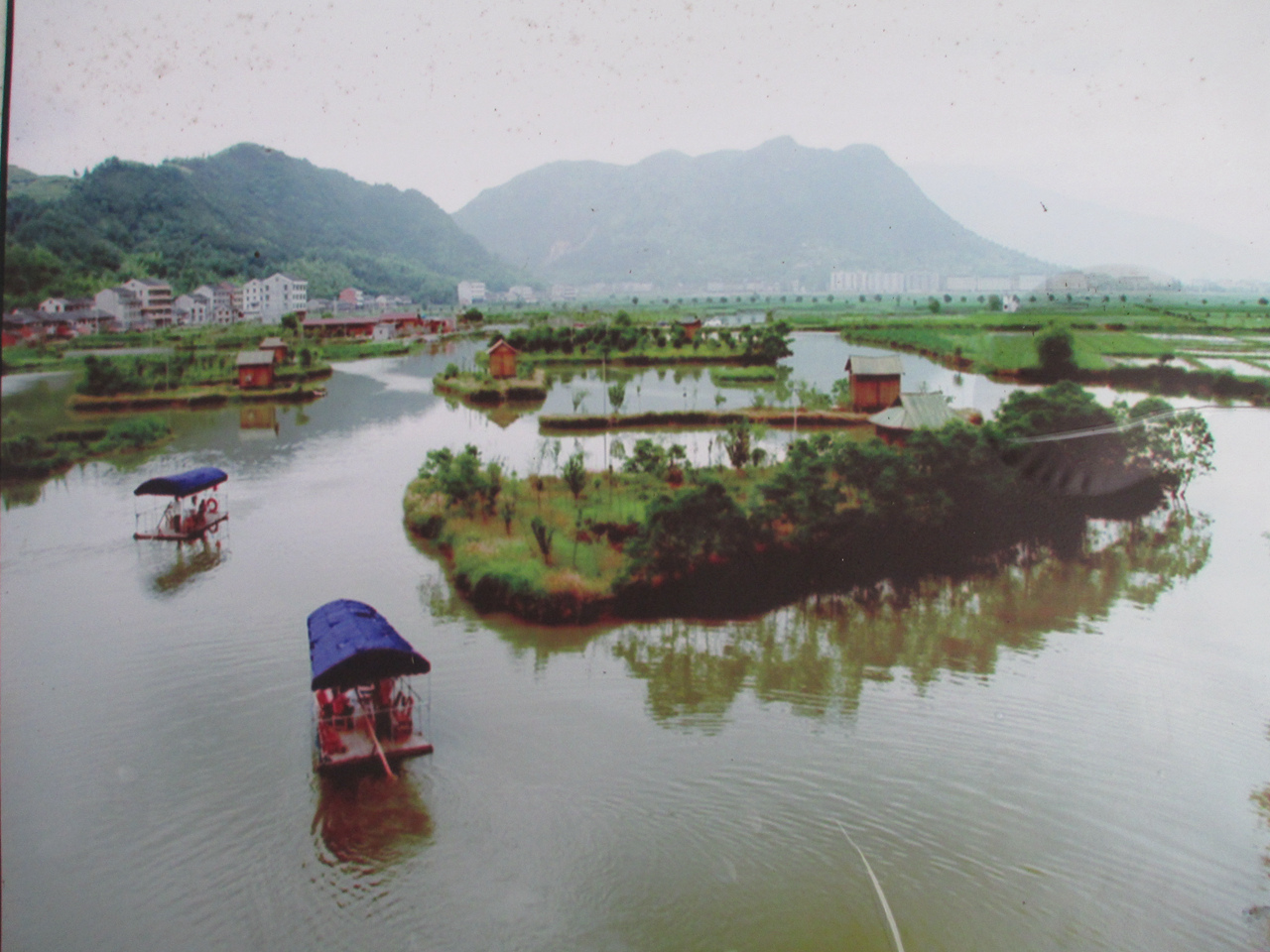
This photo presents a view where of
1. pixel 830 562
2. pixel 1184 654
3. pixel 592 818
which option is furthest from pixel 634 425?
pixel 592 818

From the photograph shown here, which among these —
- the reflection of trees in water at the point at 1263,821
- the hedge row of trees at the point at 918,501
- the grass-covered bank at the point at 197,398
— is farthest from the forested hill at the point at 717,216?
the reflection of trees in water at the point at 1263,821

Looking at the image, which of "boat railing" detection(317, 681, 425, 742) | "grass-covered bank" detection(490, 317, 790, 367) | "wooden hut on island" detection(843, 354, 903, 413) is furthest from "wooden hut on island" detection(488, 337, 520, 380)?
"boat railing" detection(317, 681, 425, 742)

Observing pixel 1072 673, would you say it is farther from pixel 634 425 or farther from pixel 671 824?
pixel 634 425

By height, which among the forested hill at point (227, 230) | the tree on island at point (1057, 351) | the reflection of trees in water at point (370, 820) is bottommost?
the reflection of trees in water at point (370, 820)

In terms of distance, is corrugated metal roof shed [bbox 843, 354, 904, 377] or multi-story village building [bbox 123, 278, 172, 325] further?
corrugated metal roof shed [bbox 843, 354, 904, 377]

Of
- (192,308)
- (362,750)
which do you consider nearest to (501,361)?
(192,308)

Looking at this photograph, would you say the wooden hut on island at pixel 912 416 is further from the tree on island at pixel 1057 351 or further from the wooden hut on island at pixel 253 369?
the wooden hut on island at pixel 253 369

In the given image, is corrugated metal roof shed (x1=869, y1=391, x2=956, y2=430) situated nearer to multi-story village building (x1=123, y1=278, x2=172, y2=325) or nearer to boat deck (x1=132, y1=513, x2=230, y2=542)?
boat deck (x1=132, y1=513, x2=230, y2=542)

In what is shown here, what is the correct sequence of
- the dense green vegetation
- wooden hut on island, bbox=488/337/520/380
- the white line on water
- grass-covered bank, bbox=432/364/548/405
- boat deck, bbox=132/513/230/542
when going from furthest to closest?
the dense green vegetation, wooden hut on island, bbox=488/337/520/380, grass-covered bank, bbox=432/364/548/405, boat deck, bbox=132/513/230/542, the white line on water
